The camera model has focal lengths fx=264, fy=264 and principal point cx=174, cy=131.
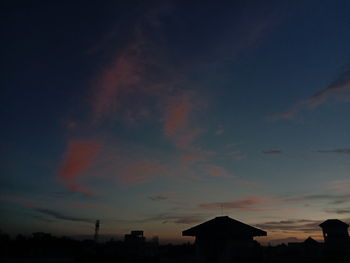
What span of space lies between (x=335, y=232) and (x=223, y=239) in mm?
34248

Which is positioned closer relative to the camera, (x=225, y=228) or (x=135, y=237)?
(x=225, y=228)

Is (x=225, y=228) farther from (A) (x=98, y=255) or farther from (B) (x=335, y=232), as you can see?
(B) (x=335, y=232)

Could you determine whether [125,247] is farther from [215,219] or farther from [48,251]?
[215,219]

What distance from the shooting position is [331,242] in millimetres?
41906

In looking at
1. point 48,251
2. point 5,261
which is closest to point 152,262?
point 5,261

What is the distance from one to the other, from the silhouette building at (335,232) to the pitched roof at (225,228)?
105 ft

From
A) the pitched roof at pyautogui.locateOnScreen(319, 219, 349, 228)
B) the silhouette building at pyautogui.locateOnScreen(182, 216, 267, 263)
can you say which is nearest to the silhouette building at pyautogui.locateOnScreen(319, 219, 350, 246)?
the pitched roof at pyautogui.locateOnScreen(319, 219, 349, 228)

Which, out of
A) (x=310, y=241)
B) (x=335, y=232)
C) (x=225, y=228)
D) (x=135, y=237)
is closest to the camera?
(x=225, y=228)

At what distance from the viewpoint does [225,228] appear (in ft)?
57.0

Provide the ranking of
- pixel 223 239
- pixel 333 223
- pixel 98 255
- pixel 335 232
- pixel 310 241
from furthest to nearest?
pixel 310 241 → pixel 333 223 → pixel 335 232 → pixel 98 255 → pixel 223 239

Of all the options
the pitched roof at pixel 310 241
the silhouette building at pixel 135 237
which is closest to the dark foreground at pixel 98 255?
the pitched roof at pixel 310 241

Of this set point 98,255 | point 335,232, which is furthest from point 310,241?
point 98,255

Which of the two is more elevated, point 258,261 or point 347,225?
point 347,225

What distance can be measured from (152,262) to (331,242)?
32.1 meters
